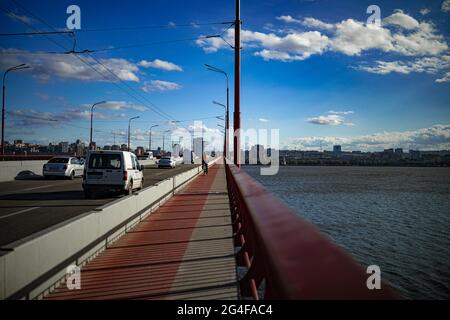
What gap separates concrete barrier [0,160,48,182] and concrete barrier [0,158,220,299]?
851 inches

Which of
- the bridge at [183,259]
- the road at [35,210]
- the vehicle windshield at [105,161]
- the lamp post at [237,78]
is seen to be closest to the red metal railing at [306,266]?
the bridge at [183,259]

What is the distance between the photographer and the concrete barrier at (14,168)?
26.9 metres

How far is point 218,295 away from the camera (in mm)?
4945

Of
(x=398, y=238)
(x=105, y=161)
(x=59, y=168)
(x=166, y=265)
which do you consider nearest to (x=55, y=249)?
(x=166, y=265)

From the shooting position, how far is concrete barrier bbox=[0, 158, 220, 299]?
13.7ft

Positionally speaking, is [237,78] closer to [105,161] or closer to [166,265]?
[105,161]

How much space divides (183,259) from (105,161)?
1081 centimetres

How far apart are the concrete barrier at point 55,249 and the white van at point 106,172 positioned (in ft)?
23.2

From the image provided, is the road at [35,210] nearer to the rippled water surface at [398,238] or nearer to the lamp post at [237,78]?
the lamp post at [237,78]

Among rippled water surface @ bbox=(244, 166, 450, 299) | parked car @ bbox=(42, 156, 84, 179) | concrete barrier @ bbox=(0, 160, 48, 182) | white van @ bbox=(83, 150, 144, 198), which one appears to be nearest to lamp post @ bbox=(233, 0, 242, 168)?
white van @ bbox=(83, 150, 144, 198)

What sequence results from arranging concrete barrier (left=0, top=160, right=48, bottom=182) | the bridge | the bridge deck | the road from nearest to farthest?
1. the bridge
2. the bridge deck
3. the road
4. concrete barrier (left=0, top=160, right=48, bottom=182)

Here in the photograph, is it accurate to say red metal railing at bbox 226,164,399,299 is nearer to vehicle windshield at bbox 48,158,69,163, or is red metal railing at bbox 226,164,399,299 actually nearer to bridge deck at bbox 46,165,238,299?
bridge deck at bbox 46,165,238,299
